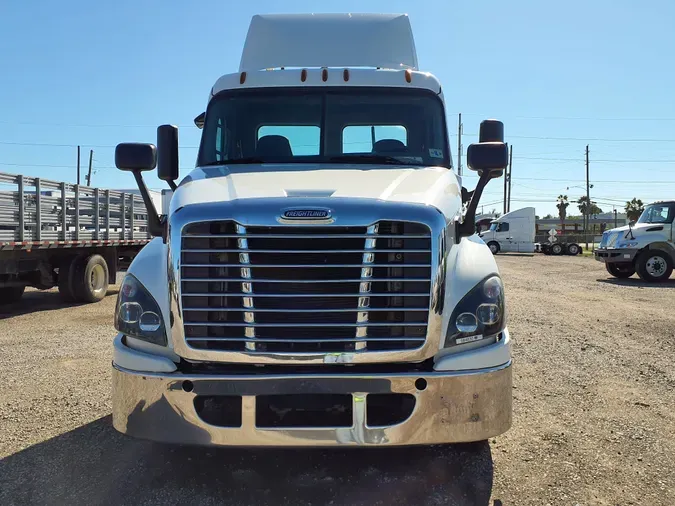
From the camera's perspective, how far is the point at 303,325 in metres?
2.95

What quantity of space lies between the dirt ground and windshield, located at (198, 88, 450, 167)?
2.09 meters

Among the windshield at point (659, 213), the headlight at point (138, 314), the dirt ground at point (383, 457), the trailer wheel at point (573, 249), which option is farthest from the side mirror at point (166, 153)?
the trailer wheel at point (573, 249)

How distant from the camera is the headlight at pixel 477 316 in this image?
9.81 ft

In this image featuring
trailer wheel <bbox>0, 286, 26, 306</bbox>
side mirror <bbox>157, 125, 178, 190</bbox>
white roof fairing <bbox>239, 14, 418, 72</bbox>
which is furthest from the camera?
trailer wheel <bbox>0, 286, 26, 306</bbox>

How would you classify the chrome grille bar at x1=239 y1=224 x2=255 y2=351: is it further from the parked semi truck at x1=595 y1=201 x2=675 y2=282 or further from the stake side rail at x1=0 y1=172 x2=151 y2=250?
the parked semi truck at x1=595 y1=201 x2=675 y2=282

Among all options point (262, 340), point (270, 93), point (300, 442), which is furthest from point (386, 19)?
point (300, 442)

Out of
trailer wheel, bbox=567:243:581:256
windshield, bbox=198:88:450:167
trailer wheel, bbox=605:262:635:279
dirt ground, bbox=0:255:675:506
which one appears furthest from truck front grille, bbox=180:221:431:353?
trailer wheel, bbox=567:243:581:256

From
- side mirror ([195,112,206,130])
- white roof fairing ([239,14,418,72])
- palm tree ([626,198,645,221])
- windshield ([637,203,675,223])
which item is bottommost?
windshield ([637,203,675,223])

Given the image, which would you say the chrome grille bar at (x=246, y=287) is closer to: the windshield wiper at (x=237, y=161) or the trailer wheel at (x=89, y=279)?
the windshield wiper at (x=237, y=161)

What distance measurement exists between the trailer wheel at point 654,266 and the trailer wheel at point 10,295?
15.4 m

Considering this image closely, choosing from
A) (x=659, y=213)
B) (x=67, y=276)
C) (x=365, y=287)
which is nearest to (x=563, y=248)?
(x=659, y=213)

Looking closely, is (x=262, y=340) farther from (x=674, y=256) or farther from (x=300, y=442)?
(x=674, y=256)

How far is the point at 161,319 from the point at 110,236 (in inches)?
372

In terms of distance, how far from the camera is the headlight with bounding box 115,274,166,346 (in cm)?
305
